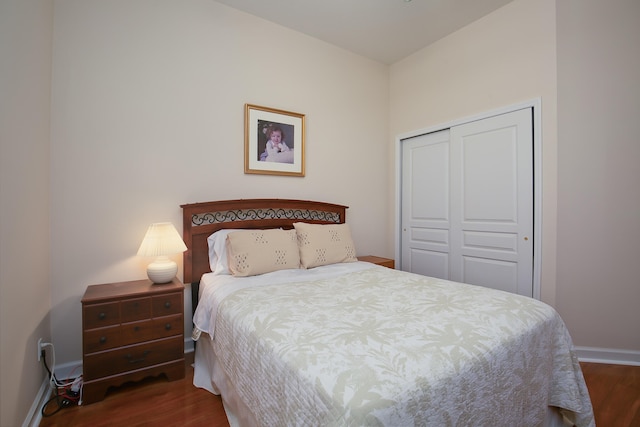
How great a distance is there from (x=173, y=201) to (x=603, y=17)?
3.68 meters

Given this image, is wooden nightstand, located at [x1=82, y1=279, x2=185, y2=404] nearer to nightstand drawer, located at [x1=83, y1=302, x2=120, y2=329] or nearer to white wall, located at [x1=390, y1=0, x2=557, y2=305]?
nightstand drawer, located at [x1=83, y1=302, x2=120, y2=329]

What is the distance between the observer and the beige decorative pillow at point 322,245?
2.41m

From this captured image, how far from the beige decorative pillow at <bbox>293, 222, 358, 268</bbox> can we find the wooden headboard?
315 mm

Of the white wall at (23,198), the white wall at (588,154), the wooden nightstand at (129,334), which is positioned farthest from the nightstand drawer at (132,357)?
the white wall at (588,154)

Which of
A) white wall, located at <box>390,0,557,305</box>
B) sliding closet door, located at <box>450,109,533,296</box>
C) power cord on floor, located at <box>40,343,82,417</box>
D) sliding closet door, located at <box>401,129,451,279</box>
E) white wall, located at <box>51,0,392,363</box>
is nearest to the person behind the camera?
power cord on floor, located at <box>40,343,82,417</box>

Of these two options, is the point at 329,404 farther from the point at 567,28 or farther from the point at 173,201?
the point at 567,28

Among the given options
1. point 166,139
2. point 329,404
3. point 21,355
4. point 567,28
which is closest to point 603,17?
point 567,28

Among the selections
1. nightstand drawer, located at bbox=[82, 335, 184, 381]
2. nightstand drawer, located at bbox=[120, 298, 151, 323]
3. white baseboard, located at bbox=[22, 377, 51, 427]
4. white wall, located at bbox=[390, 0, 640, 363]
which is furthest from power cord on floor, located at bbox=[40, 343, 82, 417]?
white wall, located at bbox=[390, 0, 640, 363]

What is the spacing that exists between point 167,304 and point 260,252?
0.70 metres

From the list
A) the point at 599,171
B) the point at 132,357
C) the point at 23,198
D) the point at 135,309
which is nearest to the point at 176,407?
the point at 132,357

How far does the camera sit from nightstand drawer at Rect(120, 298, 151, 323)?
1788 mm

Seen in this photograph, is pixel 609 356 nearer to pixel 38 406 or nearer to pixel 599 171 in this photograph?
pixel 599 171

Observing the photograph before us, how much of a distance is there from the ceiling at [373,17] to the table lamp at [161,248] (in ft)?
6.67

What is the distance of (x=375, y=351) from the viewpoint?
977mm
